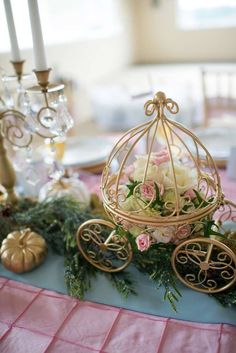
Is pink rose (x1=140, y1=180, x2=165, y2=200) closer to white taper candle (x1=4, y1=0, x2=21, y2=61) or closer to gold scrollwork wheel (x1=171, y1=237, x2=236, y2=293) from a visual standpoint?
gold scrollwork wheel (x1=171, y1=237, x2=236, y2=293)

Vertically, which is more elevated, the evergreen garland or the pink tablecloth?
the evergreen garland

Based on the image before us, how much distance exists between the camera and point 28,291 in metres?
0.72

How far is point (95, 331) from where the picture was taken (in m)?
0.61

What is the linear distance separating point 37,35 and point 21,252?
45 centimetres

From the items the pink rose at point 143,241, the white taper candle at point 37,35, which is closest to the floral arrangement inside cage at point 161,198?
the pink rose at point 143,241

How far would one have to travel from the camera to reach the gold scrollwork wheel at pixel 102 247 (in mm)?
700

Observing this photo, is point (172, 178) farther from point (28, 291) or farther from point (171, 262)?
point (28, 291)

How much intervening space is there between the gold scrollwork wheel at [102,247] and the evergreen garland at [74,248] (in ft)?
0.06

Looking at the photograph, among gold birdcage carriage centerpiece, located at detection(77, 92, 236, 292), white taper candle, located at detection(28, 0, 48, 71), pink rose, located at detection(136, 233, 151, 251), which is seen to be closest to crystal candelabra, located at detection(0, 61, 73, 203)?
white taper candle, located at detection(28, 0, 48, 71)

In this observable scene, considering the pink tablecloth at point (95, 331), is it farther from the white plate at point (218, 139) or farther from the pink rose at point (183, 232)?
the white plate at point (218, 139)

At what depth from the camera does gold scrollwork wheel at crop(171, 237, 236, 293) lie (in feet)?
2.01

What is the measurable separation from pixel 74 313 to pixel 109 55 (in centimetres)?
327

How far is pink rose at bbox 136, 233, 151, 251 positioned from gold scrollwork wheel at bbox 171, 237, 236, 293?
6 centimetres

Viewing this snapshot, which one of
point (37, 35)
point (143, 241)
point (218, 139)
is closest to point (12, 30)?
point (37, 35)
